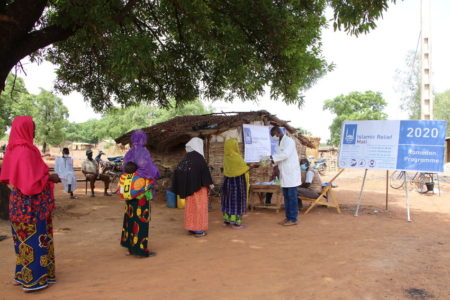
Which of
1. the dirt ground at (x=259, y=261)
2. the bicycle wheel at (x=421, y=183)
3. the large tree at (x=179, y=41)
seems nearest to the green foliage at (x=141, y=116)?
the bicycle wheel at (x=421, y=183)

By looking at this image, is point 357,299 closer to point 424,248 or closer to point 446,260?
point 446,260

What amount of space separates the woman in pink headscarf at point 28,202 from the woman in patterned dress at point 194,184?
90.8 inches

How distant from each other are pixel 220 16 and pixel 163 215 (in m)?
4.55

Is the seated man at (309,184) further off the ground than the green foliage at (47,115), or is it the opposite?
the green foliage at (47,115)

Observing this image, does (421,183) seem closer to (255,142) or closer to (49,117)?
(255,142)

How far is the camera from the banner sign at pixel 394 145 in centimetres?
642

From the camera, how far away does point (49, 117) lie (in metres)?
33.7

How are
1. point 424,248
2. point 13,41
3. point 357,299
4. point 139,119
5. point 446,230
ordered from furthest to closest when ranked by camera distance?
point 139,119
point 446,230
point 13,41
point 424,248
point 357,299

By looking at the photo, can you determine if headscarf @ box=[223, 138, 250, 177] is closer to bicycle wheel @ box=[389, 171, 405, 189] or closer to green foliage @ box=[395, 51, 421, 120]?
bicycle wheel @ box=[389, 171, 405, 189]

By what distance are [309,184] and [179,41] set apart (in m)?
4.52

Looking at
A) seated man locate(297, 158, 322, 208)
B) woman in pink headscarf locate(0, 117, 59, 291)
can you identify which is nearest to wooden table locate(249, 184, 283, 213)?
seated man locate(297, 158, 322, 208)

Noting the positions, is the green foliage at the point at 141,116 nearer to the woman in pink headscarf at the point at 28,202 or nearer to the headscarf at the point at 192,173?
the headscarf at the point at 192,173

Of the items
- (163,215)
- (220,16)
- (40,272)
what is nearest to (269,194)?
(163,215)

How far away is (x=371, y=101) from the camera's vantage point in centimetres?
3900
